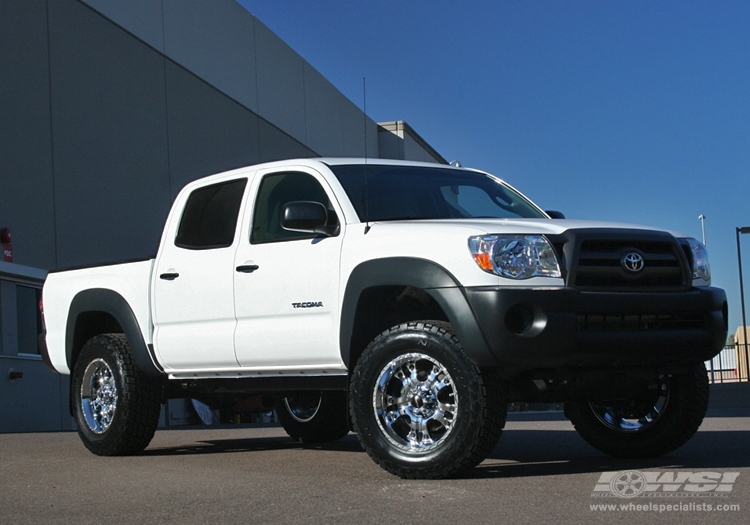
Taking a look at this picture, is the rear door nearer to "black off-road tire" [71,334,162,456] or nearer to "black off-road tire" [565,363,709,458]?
"black off-road tire" [71,334,162,456]

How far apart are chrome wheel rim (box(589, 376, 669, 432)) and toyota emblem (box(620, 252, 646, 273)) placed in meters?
1.18

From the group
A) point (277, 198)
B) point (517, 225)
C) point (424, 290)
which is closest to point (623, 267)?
point (517, 225)

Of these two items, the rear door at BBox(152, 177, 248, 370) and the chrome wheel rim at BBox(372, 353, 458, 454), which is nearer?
the chrome wheel rim at BBox(372, 353, 458, 454)

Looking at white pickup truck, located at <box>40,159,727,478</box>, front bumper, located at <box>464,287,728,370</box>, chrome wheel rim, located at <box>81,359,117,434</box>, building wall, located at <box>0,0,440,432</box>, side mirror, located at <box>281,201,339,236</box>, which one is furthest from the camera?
building wall, located at <box>0,0,440,432</box>

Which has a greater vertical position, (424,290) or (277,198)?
(277,198)

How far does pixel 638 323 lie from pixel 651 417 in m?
1.34

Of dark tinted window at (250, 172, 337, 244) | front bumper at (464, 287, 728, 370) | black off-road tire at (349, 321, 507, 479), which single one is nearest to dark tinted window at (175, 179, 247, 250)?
dark tinted window at (250, 172, 337, 244)

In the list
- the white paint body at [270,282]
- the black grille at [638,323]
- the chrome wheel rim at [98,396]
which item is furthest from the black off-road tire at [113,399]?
the black grille at [638,323]

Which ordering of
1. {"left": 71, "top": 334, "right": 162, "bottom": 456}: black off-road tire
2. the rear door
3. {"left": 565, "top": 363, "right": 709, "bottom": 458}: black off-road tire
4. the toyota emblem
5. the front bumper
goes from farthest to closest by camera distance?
{"left": 71, "top": 334, "right": 162, "bottom": 456}: black off-road tire
the rear door
{"left": 565, "top": 363, "right": 709, "bottom": 458}: black off-road tire
the toyota emblem
the front bumper

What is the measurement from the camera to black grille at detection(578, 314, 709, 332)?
6320 millimetres

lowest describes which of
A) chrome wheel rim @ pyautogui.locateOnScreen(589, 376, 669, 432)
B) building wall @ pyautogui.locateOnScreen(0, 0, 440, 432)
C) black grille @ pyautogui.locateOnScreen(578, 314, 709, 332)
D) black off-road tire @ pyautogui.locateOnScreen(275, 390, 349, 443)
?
black off-road tire @ pyautogui.locateOnScreen(275, 390, 349, 443)

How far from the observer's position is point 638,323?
651 cm

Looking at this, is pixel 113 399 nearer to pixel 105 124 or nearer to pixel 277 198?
pixel 277 198

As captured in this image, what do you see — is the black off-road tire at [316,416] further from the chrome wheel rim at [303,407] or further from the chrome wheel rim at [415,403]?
the chrome wheel rim at [415,403]
